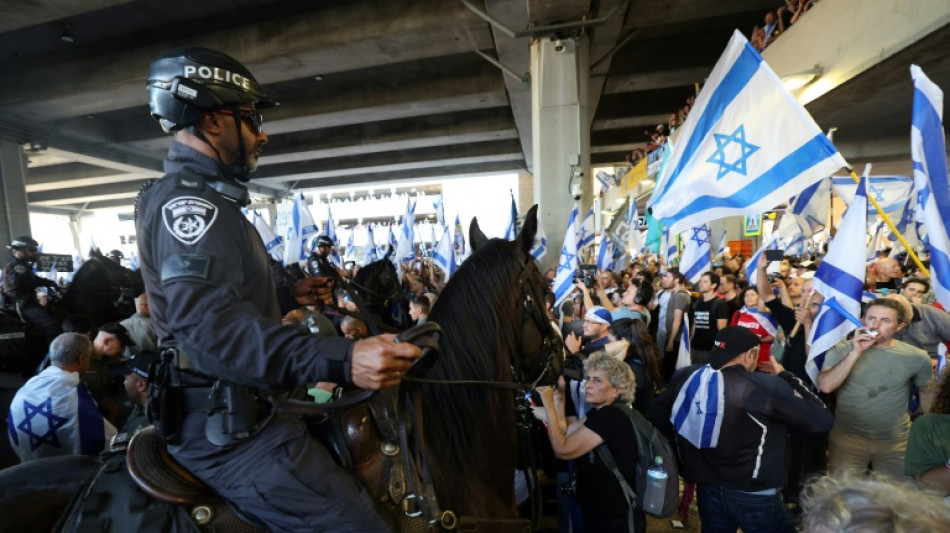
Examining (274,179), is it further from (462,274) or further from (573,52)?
(462,274)

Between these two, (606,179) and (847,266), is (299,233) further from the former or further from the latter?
(606,179)

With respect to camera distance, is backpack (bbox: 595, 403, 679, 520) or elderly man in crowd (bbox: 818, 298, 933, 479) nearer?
backpack (bbox: 595, 403, 679, 520)

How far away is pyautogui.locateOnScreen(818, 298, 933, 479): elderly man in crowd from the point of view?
3363 mm

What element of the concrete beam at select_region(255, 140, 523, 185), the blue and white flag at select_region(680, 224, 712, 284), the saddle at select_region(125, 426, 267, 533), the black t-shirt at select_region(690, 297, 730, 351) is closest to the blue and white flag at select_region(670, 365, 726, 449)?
the saddle at select_region(125, 426, 267, 533)

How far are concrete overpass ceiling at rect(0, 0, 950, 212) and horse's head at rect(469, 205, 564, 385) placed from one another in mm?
7461

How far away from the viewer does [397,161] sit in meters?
24.7

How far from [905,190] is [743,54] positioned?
28.2ft

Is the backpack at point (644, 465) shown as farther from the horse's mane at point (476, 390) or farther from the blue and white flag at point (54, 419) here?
the blue and white flag at point (54, 419)

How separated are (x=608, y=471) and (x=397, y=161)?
2362 centimetres

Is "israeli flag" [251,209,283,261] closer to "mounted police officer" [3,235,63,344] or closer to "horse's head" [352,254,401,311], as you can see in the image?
"horse's head" [352,254,401,311]

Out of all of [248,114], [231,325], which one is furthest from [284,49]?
[231,325]

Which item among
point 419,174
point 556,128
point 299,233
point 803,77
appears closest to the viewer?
point 803,77

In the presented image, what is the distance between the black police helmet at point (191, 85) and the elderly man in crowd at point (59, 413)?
2.60 m

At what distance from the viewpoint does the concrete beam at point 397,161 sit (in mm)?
23625
